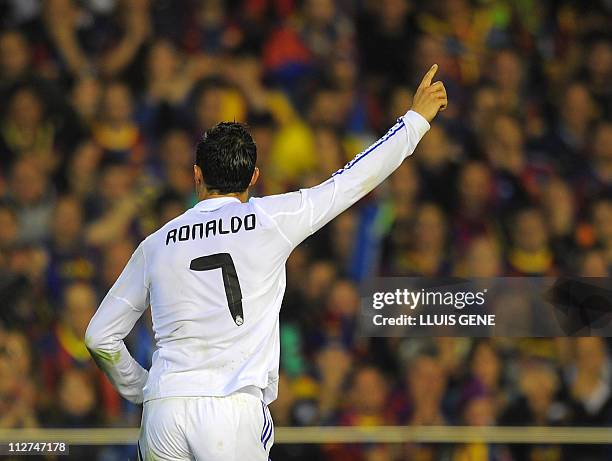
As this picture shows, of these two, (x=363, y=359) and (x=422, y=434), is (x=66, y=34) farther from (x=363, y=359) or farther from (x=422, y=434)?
(x=422, y=434)

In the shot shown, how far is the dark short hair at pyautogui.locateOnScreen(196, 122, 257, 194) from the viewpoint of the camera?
109 inches

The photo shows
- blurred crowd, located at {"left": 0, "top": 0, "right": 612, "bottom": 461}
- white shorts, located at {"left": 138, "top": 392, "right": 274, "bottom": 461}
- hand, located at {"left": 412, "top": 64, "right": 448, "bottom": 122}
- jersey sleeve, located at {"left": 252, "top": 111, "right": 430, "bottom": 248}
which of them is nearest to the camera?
white shorts, located at {"left": 138, "top": 392, "right": 274, "bottom": 461}

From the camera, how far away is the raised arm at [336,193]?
2.77m

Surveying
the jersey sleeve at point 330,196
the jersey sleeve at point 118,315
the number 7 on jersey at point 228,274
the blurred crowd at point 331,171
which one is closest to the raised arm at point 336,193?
the jersey sleeve at point 330,196

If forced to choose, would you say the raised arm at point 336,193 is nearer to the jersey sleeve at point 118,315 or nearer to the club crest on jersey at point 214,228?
the club crest on jersey at point 214,228

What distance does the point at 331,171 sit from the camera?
18.8 feet

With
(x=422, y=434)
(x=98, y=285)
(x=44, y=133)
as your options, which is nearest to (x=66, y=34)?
(x=44, y=133)

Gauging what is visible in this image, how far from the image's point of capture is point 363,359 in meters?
5.45

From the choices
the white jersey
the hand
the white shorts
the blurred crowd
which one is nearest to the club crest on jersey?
the white jersey

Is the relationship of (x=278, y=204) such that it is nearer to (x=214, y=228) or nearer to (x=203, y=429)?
(x=214, y=228)

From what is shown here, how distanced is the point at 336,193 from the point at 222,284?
1.15 ft

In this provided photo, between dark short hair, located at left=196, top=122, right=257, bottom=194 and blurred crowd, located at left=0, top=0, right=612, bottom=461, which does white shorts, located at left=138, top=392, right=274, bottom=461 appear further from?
blurred crowd, located at left=0, top=0, right=612, bottom=461

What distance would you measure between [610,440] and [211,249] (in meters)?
3.19

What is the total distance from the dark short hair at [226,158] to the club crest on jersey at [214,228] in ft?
0.33
